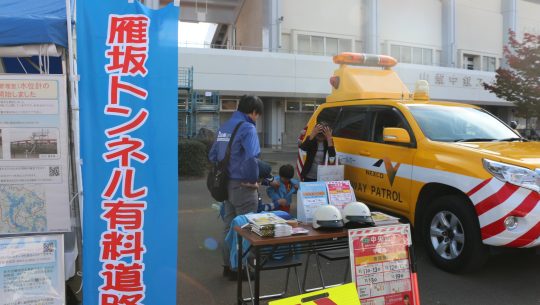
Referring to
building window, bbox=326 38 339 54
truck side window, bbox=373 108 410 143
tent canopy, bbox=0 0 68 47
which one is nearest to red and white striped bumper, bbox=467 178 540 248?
truck side window, bbox=373 108 410 143

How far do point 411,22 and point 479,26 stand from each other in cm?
564

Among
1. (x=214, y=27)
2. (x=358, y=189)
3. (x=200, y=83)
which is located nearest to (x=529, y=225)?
(x=358, y=189)

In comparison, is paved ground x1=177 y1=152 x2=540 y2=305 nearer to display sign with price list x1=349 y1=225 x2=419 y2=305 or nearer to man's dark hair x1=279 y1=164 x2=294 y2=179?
display sign with price list x1=349 y1=225 x2=419 y2=305

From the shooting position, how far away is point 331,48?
79.6 ft

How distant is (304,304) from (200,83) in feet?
61.2

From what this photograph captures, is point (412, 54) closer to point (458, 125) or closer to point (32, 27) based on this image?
point (458, 125)

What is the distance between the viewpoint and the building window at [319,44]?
77.4 ft

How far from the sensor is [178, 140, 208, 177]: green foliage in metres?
11.5

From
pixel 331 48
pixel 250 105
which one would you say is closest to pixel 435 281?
pixel 250 105

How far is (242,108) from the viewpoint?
167 inches

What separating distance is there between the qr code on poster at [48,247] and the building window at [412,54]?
82.0 feet

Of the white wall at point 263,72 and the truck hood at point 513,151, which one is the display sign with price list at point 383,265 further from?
the white wall at point 263,72

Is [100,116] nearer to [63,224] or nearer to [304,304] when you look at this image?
[63,224]

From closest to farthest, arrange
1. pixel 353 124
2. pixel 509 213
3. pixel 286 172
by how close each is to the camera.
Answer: pixel 509 213, pixel 286 172, pixel 353 124
